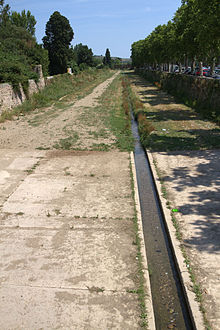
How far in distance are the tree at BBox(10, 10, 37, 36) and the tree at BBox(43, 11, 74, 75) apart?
15.1 meters

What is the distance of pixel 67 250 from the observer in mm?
4988

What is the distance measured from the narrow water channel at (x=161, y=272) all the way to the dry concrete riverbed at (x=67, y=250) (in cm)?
38

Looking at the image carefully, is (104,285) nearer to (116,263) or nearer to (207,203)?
(116,263)

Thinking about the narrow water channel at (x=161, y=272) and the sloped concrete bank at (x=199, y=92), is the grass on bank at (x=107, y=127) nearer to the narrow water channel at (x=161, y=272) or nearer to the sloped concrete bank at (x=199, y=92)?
the narrow water channel at (x=161, y=272)

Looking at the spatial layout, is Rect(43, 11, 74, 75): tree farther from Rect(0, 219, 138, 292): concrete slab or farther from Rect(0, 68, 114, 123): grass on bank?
Rect(0, 219, 138, 292): concrete slab

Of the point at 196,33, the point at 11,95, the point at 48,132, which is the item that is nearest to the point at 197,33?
the point at 196,33

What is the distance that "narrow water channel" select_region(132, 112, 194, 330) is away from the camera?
3891 millimetres

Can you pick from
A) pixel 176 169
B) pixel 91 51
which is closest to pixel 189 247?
pixel 176 169

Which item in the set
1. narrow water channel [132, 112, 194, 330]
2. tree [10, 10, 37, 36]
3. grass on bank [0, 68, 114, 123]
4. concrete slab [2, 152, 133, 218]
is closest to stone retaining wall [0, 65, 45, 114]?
grass on bank [0, 68, 114, 123]

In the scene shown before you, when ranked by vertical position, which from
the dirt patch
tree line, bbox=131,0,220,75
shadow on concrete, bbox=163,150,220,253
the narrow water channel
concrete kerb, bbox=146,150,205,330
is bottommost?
the narrow water channel

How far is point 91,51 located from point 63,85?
62.6 meters

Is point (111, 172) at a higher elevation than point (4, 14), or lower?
lower

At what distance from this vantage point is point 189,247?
4957 millimetres

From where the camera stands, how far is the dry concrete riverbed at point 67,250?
3715 millimetres
